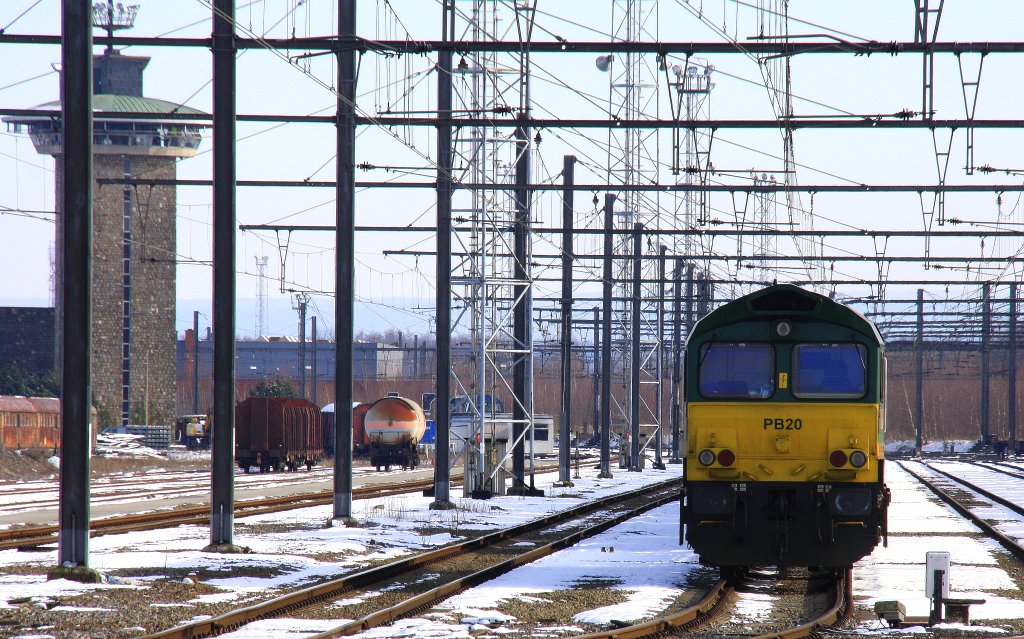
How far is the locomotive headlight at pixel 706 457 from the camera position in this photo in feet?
48.5

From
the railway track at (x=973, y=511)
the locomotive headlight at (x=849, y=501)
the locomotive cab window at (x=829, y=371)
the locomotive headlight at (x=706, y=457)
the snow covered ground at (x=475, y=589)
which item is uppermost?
the locomotive cab window at (x=829, y=371)

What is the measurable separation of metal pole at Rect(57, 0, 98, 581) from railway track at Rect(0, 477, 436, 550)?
4.11 meters

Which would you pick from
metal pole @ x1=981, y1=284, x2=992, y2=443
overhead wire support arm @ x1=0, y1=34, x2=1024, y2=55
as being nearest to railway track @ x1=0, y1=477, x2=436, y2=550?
overhead wire support arm @ x1=0, y1=34, x2=1024, y2=55

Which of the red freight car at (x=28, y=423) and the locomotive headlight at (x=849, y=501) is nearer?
the locomotive headlight at (x=849, y=501)

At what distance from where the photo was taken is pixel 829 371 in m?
14.8

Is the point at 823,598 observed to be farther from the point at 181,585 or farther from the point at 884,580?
the point at 181,585

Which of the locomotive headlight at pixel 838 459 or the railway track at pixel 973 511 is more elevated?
the locomotive headlight at pixel 838 459

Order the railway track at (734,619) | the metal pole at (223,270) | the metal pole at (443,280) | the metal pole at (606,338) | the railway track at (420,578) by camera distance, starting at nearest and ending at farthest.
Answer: the railway track at (734,619)
the railway track at (420,578)
the metal pole at (223,270)
the metal pole at (443,280)
the metal pole at (606,338)

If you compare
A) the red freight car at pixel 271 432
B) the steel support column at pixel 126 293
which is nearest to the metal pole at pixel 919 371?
the red freight car at pixel 271 432

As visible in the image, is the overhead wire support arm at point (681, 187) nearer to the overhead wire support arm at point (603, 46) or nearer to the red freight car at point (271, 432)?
the overhead wire support arm at point (603, 46)

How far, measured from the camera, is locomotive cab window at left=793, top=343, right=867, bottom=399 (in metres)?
14.7

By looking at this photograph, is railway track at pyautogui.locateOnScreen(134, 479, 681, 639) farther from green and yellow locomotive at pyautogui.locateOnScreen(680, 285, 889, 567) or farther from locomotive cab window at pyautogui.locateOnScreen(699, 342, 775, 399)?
locomotive cab window at pyautogui.locateOnScreen(699, 342, 775, 399)

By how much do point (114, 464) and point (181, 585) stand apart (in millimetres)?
42805

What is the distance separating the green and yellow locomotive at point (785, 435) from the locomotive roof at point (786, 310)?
0.04ft
